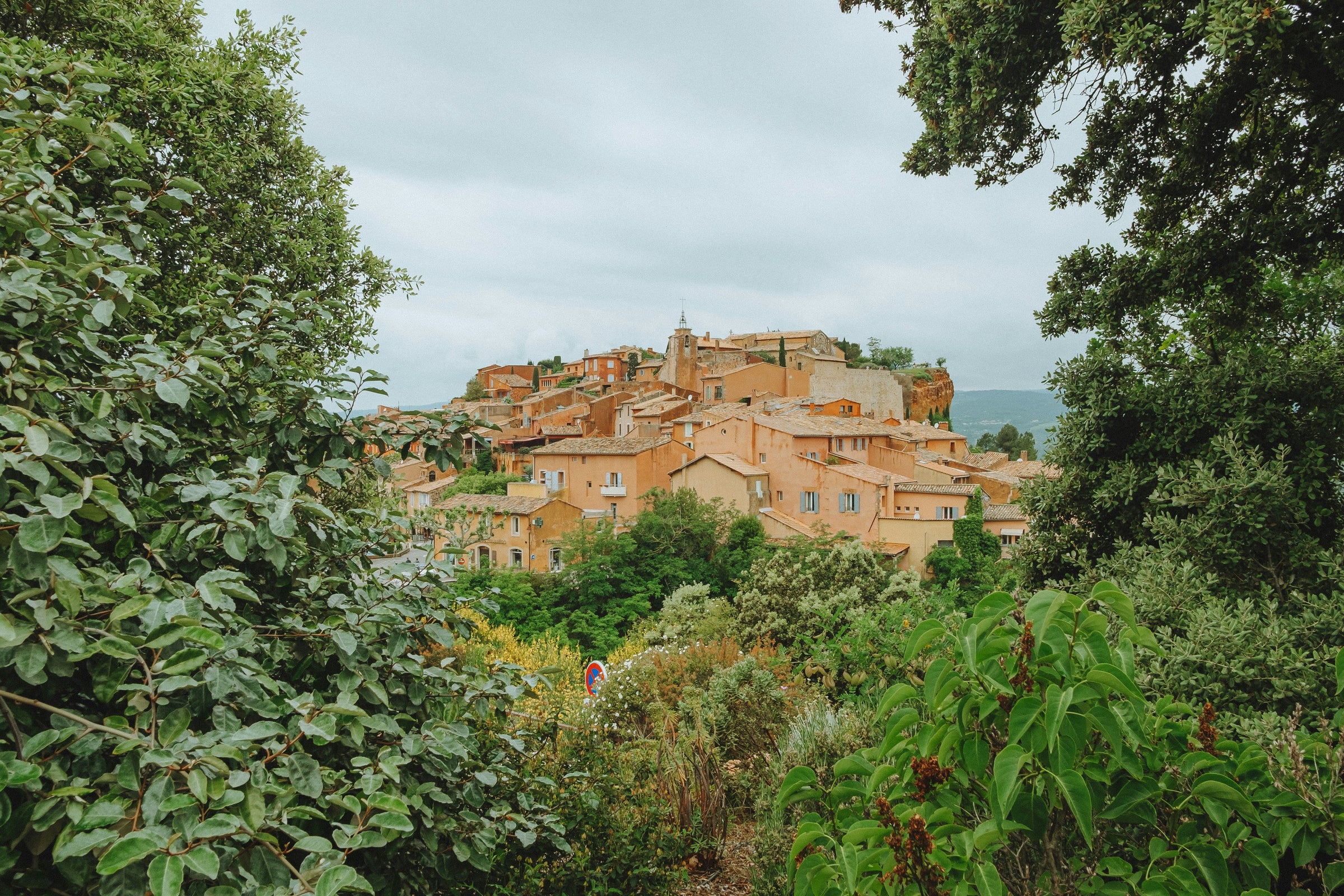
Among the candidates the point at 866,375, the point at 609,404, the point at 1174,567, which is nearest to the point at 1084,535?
the point at 1174,567

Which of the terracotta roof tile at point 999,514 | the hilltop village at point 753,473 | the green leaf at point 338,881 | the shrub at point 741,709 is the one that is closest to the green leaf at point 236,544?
the green leaf at point 338,881

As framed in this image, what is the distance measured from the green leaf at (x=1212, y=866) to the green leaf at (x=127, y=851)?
83.5 inches

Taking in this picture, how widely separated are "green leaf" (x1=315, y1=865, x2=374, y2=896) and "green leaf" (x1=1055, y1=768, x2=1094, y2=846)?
1375 mm

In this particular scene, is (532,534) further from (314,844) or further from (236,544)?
(314,844)

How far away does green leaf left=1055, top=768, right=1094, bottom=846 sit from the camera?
1437mm

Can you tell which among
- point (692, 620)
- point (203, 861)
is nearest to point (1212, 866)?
point (203, 861)

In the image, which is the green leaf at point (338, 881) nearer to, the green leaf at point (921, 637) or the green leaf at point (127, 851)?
the green leaf at point (127, 851)

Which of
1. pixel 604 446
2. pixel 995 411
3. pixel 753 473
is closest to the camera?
pixel 753 473

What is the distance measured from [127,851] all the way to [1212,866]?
7.20ft

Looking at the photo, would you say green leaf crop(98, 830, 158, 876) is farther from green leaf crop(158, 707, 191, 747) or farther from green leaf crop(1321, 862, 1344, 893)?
green leaf crop(1321, 862, 1344, 893)

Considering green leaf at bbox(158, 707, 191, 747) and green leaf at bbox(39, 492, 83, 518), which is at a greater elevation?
green leaf at bbox(39, 492, 83, 518)

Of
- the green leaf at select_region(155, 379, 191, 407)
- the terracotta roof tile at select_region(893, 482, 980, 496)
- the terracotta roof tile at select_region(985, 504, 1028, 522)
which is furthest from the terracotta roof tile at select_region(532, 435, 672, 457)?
the green leaf at select_region(155, 379, 191, 407)

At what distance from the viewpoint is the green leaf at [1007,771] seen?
4.76 ft

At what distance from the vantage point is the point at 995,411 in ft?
278
